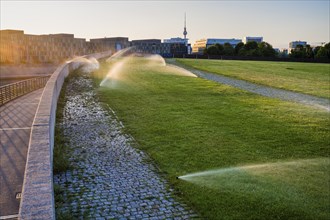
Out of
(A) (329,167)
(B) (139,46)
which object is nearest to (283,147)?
(A) (329,167)

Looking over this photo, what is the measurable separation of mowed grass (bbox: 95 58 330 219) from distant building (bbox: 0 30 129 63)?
9258 centimetres

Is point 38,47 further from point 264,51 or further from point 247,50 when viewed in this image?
point 264,51

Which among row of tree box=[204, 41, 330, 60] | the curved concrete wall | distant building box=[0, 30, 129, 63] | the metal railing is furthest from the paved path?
distant building box=[0, 30, 129, 63]

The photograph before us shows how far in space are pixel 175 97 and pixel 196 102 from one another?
1.74m

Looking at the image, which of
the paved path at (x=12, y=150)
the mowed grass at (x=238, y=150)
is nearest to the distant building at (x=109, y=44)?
the paved path at (x=12, y=150)

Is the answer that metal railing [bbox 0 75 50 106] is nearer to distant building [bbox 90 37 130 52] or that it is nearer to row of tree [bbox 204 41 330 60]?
row of tree [bbox 204 41 330 60]

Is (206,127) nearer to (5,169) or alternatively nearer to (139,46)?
(5,169)

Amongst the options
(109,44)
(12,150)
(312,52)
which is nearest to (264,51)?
(312,52)

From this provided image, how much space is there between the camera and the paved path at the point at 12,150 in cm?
766

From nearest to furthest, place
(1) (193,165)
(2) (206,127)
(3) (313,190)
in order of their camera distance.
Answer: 1. (3) (313,190)
2. (1) (193,165)
3. (2) (206,127)

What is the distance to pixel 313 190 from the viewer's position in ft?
22.6

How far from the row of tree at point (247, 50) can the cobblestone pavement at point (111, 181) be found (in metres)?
72.3

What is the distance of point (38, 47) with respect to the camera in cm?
12531

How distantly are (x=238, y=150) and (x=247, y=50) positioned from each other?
76545 millimetres
